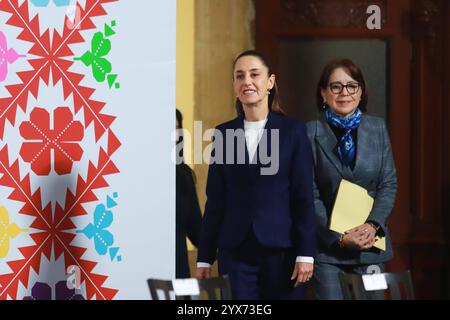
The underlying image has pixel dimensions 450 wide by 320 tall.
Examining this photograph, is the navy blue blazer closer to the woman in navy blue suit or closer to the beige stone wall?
the woman in navy blue suit

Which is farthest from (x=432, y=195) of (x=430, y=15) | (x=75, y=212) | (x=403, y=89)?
(x=75, y=212)

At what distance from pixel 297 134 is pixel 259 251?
59 centimetres

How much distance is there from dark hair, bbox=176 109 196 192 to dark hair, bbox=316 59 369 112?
696 mm

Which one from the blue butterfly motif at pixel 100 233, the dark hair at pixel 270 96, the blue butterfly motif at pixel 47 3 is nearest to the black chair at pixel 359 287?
the dark hair at pixel 270 96

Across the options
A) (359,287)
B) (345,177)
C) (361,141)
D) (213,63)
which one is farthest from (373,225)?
(359,287)

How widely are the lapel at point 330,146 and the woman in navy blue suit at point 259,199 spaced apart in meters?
0.09

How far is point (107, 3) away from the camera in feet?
18.5

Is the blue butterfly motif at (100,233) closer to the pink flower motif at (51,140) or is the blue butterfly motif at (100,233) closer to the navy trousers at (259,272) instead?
the pink flower motif at (51,140)

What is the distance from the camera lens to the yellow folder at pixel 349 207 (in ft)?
18.4

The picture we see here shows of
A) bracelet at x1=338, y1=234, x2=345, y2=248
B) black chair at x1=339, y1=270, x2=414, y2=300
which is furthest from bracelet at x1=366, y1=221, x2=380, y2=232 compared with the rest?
black chair at x1=339, y1=270, x2=414, y2=300

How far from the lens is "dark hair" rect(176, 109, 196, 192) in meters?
5.65

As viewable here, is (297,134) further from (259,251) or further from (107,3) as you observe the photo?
(107,3)

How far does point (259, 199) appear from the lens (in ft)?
17.9
